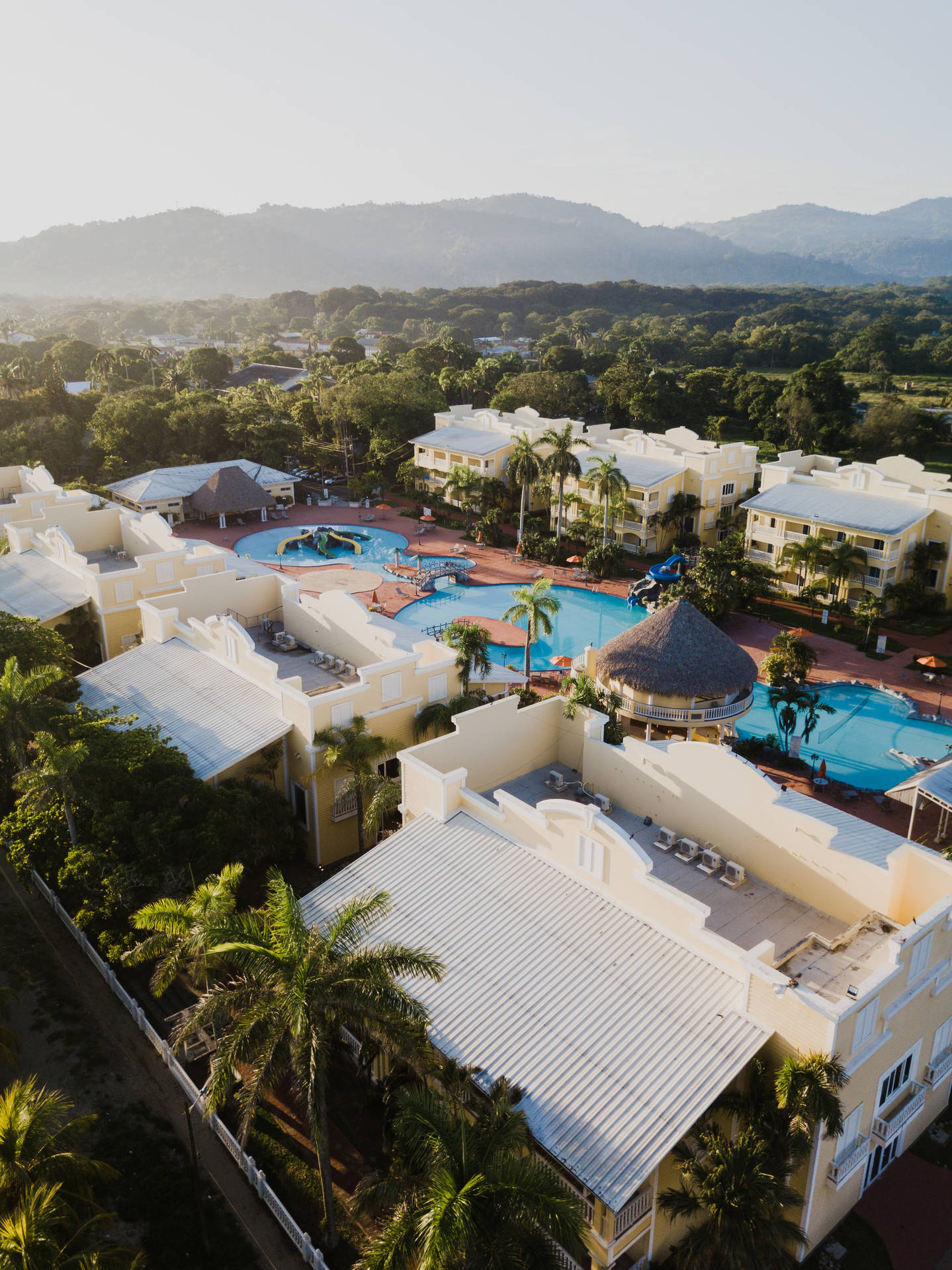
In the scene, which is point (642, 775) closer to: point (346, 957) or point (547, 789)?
point (547, 789)

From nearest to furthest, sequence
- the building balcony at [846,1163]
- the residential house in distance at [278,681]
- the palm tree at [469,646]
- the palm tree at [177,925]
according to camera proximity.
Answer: the building balcony at [846,1163] → the palm tree at [177,925] → the residential house in distance at [278,681] → the palm tree at [469,646]

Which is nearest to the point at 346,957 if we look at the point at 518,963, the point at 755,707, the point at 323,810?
the point at 518,963

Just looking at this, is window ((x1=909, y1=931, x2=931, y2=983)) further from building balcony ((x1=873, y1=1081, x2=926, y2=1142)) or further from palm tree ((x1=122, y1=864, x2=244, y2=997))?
palm tree ((x1=122, y1=864, x2=244, y2=997))

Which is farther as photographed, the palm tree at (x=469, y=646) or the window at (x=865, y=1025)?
the palm tree at (x=469, y=646)

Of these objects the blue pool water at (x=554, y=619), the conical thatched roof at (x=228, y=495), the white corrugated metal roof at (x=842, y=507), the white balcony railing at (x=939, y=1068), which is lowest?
the blue pool water at (x=554, y=619)

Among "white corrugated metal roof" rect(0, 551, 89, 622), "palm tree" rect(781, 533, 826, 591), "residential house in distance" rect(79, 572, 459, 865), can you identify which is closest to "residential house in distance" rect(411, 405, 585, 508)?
"palm tree" rect(781, 533, 826, 591)

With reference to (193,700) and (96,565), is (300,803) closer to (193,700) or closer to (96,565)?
(193,700)

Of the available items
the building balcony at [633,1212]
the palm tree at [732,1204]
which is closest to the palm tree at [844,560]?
the palm tree at [732,1204]

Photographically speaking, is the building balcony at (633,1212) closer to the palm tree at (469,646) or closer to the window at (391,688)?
the window at (391,688)
